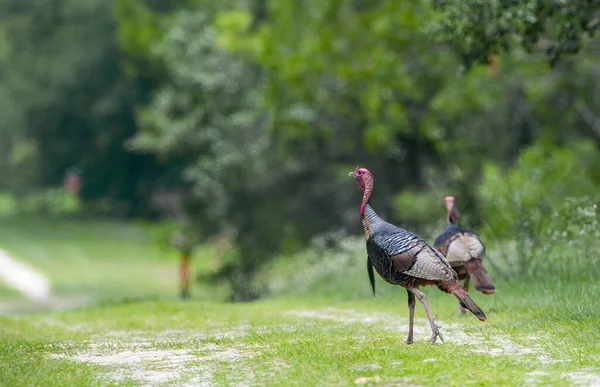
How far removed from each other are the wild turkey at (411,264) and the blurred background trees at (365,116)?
538 cm

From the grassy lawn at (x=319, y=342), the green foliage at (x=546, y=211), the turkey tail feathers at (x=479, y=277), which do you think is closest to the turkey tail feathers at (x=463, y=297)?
the grassy lawn at (x=319, y=342)

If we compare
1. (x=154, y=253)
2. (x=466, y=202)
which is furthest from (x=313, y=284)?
(x=154, y=253)

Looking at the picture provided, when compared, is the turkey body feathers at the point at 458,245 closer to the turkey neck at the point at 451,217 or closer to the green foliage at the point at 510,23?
the turkey neck at the point at 451,217

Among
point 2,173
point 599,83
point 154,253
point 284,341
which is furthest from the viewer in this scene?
point 2,173

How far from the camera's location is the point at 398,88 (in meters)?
28.2

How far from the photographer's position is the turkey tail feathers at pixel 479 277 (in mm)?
13141

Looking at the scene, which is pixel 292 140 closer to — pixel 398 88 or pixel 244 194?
pixel 244 194

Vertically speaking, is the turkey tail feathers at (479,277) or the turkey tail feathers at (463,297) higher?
the turkey tail feathers at (479,277)

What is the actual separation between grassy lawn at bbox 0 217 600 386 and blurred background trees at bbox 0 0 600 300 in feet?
9.35

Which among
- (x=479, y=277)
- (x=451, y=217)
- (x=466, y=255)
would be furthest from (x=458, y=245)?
(x=451, y=217)

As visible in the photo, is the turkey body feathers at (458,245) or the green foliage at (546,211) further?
the green foliage at (546,211)

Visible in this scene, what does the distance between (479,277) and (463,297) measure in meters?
2.72

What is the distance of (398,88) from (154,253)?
21507 mm

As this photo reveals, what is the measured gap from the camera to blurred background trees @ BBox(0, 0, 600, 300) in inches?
795
